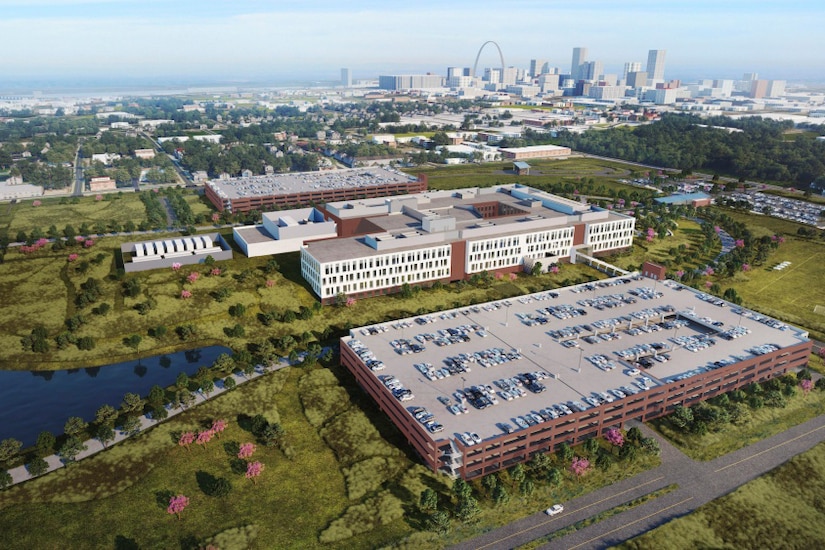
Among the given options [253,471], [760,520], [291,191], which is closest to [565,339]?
[760,520]

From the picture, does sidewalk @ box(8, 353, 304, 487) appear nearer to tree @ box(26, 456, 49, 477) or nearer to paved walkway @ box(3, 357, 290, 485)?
paved walkway @ box(3, 357, 290, 485)

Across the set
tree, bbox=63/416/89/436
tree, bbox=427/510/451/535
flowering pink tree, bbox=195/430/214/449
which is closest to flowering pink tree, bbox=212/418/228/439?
flowering pink tree, bbox=195/430/214/449

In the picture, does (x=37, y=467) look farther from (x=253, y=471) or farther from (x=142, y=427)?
(x=253, y=471)

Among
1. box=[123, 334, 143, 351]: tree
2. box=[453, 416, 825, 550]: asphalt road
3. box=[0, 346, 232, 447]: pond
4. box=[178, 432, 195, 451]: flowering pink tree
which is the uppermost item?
box=[123, 334, 143, 351]: tree

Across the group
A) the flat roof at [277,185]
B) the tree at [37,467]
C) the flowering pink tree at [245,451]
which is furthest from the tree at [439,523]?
the flat roof at [277,185]

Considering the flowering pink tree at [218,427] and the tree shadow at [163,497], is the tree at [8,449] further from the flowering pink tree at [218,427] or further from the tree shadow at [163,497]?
the flowering pink tree at [218,427]

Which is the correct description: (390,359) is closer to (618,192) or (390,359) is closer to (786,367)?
(786,367)
